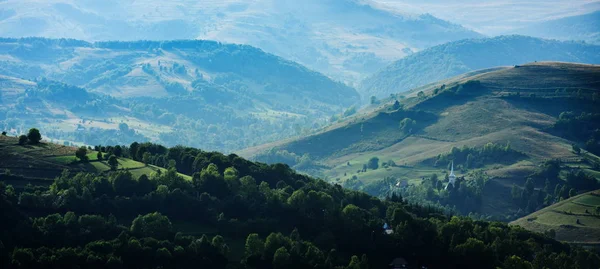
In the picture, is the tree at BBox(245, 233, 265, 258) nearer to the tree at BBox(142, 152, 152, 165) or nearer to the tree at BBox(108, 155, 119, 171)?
the tree at BBox(108, 155, 119, 171)

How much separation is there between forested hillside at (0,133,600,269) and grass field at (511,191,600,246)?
28.9m

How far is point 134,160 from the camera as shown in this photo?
481 feet

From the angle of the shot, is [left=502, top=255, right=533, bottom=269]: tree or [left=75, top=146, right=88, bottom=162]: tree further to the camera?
[left=75, top=146, right=88, bottom=162]: tree

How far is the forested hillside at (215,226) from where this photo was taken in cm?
10188

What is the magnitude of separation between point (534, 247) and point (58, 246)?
7124cm

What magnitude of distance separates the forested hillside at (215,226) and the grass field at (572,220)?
28926mm

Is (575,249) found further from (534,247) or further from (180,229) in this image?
(180,229)

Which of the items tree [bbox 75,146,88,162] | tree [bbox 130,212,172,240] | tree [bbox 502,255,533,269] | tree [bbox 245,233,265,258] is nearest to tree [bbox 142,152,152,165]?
tree [bbox 75,146,88,162]

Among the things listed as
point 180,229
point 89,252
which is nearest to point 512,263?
point 180,229

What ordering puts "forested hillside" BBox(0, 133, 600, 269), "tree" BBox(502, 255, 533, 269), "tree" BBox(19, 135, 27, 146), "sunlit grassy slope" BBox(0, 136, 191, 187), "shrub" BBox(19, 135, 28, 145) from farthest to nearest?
"shrub" BBox(19, 135, 28, 145)
"tree" BBox(19, 135, 27, 146)
"sunlit grassy slope" BBox(0, 136, 191, 187)
"tree" BBox(502, 255, 533, 269)
"forested hillside" BBox(0, 133, 600, 269)

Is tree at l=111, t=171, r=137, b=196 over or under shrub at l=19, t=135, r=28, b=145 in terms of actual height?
under

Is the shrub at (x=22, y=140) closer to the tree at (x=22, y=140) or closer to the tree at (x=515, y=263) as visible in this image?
the tree at (x=22, y=140)

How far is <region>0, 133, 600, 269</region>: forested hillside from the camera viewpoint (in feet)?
334

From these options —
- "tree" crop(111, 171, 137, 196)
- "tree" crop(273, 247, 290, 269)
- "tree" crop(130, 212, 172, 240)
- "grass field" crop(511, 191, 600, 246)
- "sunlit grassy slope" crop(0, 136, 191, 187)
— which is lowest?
"grass field" crop(511, 191, 600, 246)
